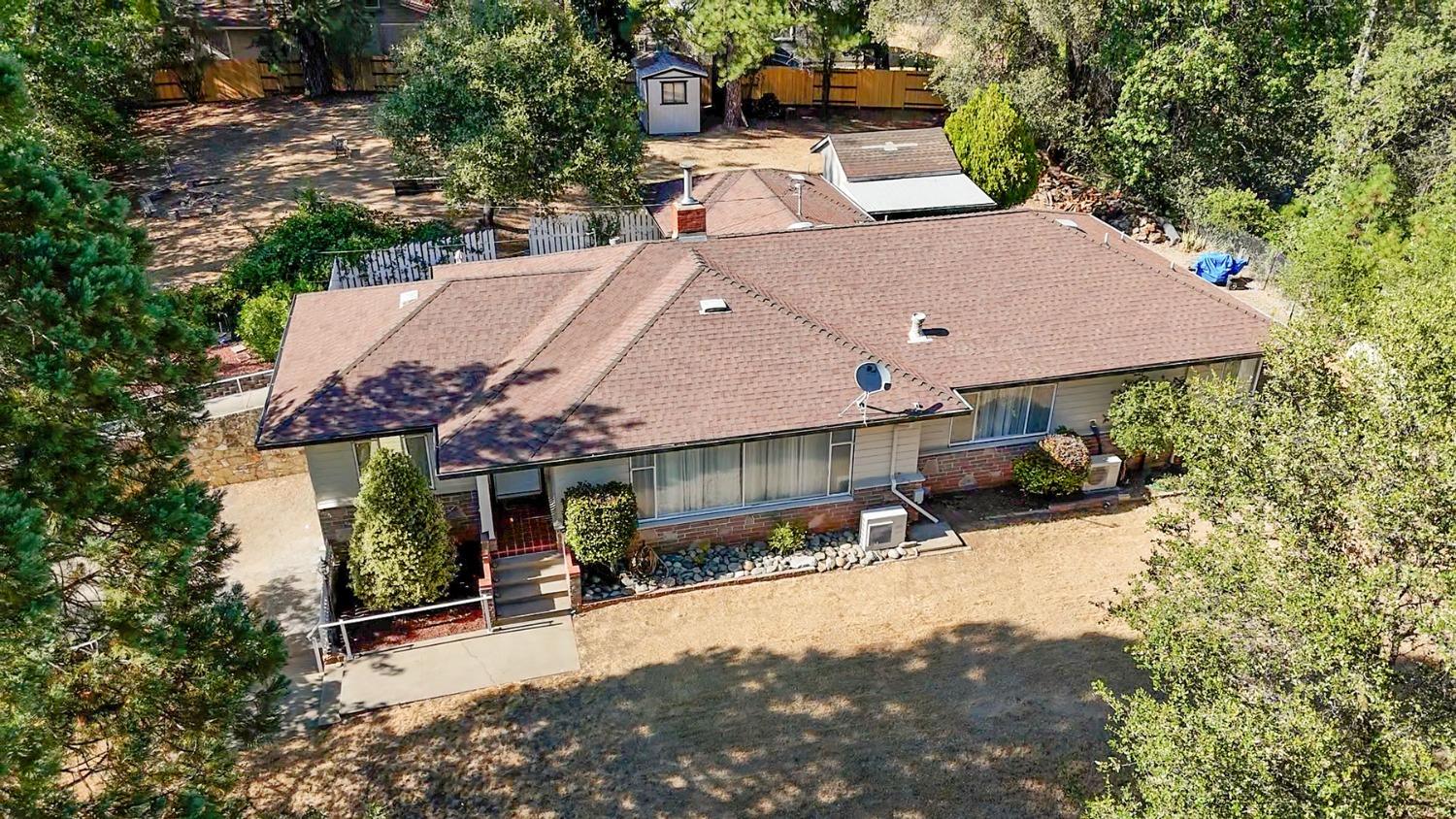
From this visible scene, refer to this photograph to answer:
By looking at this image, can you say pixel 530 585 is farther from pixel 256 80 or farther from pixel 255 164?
pixel 256 80

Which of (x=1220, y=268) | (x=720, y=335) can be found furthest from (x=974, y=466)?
(x=1220, y=268)

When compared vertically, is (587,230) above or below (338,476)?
above

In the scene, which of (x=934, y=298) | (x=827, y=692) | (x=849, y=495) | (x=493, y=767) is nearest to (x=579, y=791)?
(x=493, y=767)

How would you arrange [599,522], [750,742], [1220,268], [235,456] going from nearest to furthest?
[750,742] < [599,522] < [235,456] < [1220,268]

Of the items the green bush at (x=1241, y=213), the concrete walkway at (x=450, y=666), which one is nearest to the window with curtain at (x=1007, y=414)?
the concrete walkway at (x=450, y=666)

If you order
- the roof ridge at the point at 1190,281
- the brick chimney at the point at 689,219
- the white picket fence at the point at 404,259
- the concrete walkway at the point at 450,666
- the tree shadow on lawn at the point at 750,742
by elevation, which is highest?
the brick chimney at the point at 689,219

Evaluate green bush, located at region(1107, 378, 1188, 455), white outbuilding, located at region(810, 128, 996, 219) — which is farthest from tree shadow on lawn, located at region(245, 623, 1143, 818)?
white outbuilding, located at region(810, 128, 996, 219)

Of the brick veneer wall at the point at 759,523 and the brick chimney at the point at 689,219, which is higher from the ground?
the brick chimney at the point at 689,219

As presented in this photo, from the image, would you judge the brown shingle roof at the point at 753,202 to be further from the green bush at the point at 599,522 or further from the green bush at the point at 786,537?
the green bush at the point at 599,522
